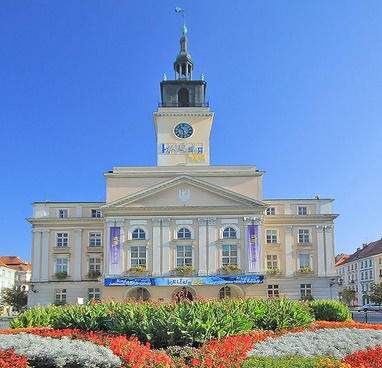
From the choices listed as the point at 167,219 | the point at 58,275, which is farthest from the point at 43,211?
the point at 167,219

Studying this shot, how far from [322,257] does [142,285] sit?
17.4 metres

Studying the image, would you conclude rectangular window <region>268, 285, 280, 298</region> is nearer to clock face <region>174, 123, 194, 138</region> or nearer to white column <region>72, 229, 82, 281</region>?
clock face <region>174, 123, 194, 138</region>

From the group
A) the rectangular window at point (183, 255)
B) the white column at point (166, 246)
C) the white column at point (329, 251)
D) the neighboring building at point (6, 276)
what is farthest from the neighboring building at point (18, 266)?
the white column at point (329, 251)

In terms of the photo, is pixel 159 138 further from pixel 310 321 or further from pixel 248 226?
pixel 310 321

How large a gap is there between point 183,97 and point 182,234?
52.7ft

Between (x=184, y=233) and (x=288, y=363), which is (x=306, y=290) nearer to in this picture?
(x=184, y=233)

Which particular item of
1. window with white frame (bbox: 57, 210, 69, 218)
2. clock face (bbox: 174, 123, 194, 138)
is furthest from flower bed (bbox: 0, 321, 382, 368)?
clock face (bbox: 174, 123, 194, 138)

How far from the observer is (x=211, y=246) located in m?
47.9

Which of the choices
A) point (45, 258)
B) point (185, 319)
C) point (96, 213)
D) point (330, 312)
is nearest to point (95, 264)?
point (45, 258)

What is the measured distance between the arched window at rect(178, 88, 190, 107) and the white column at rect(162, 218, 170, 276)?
14474mm

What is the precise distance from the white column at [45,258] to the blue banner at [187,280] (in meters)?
8.40

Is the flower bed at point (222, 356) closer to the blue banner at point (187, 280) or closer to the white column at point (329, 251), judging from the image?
the blue banner at point (187, 280)

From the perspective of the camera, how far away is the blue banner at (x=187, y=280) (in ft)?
152

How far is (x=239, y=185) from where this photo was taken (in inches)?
1969
